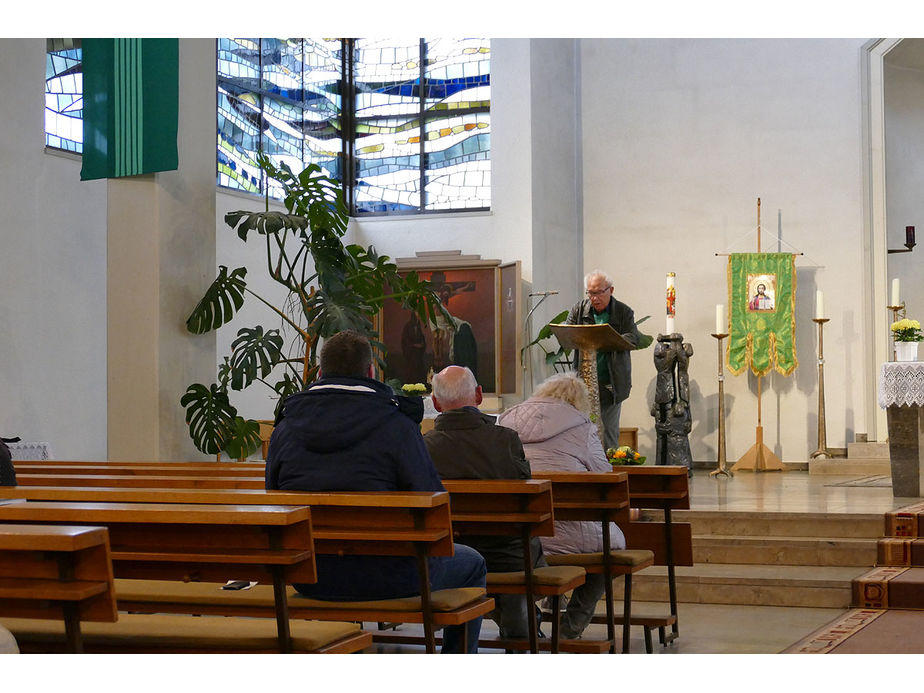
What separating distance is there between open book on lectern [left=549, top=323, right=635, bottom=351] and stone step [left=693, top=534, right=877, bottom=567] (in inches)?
52.4

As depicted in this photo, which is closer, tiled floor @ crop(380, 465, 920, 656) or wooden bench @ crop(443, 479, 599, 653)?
wooden bench @ crop(443, 479, 599, 653)

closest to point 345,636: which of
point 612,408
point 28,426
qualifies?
point 612,408

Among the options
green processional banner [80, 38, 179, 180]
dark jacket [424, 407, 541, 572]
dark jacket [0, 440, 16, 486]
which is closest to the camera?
dark jacket [0, 440, 16, 486]

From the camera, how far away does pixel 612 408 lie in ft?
26.6

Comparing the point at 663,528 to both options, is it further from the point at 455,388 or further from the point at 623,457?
the point at 455,388

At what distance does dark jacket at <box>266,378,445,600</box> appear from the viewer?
3516mm

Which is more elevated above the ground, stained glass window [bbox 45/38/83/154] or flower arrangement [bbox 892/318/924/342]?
stained glass window [bbox 45/38/83/154]

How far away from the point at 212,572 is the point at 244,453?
398cm

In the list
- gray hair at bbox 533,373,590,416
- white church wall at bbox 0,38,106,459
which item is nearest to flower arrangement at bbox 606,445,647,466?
gray hair at bbox 533,373,590,416

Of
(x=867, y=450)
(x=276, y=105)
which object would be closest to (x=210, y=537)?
(x=867, y=450)

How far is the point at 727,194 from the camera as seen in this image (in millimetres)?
12258

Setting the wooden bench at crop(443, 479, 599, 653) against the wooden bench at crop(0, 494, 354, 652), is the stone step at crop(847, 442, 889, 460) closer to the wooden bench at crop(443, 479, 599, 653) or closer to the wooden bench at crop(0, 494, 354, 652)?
the wooden bench at crop(443, 479, 599, 653)

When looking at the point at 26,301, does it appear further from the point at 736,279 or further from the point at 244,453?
the point at 736,279
